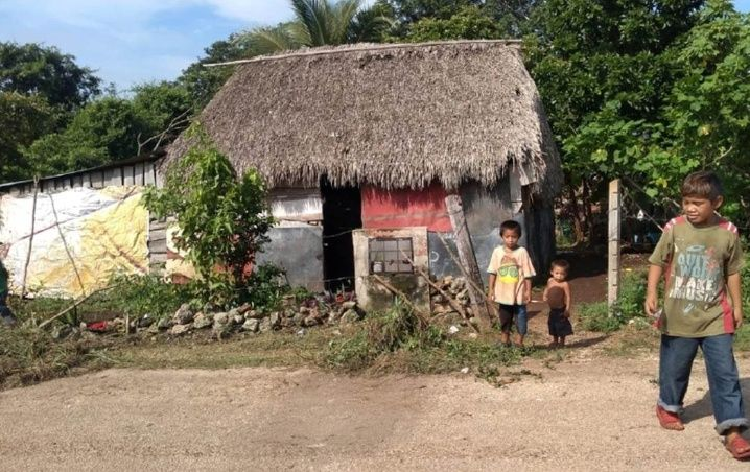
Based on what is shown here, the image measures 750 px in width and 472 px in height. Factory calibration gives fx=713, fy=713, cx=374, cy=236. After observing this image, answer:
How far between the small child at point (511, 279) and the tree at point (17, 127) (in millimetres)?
12592

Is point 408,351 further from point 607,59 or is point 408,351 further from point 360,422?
point 607,59

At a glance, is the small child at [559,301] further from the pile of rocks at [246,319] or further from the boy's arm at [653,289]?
the pile of rocks at [246,319]

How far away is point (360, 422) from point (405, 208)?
5952 mm

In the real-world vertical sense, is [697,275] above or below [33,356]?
above

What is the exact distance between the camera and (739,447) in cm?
363

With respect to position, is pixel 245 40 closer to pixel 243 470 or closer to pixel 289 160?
pixel 289 160

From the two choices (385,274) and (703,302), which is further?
(385,274)

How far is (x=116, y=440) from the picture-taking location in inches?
171

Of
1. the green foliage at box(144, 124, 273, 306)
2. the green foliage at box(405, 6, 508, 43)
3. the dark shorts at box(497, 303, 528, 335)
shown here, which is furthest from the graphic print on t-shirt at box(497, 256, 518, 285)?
the green foliage at box(405, 6, 508, 43)

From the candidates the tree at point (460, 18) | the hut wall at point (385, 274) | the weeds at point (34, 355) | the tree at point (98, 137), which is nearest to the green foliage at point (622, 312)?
the hut wall at point (385, 274)

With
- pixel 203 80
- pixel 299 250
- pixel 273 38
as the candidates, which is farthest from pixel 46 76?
pixel 299 250

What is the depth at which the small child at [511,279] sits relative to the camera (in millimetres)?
6031

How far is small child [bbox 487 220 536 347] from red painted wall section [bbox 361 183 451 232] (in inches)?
153

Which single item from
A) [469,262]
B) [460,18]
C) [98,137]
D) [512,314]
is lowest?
[512,314]
